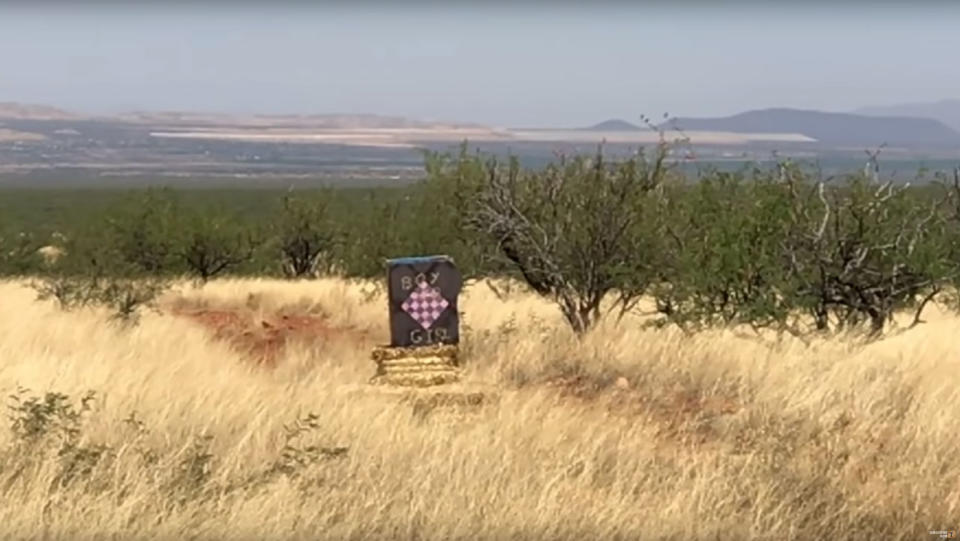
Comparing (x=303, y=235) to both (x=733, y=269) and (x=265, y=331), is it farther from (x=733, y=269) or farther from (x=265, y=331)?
(x=733, y=269)

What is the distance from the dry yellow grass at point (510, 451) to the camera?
5207 millimetres

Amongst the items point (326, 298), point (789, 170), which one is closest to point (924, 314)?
point (789, 170)

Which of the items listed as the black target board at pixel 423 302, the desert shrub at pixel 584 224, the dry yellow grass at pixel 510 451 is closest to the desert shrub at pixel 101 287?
the desert shrub at pixel 584 224

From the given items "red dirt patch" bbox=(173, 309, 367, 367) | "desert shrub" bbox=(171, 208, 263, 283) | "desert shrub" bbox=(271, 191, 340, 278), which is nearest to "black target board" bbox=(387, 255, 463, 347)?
"red dirt patch" bbox=(173, 309, 367, 367)

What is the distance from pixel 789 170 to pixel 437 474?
8969mm

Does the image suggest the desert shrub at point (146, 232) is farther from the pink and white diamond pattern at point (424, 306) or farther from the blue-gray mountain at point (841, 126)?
the blue-gray mountain at point (841, 126)

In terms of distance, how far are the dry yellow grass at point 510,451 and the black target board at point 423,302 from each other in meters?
0.48

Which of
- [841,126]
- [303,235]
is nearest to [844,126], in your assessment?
[841,126]

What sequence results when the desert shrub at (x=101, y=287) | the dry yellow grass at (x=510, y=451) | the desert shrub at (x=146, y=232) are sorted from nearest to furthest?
the dry yellow grass at (x=510, y=451)
the desert shrub at (x=101, y=287)
the desert shrub at (x=146, y=232)

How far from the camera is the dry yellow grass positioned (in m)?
5.21

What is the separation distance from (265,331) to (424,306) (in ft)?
18.4

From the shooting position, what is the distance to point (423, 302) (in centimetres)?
959

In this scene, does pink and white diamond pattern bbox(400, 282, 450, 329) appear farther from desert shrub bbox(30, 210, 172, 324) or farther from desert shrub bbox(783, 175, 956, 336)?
desert shrub bbox(30, 210, 172, 324)

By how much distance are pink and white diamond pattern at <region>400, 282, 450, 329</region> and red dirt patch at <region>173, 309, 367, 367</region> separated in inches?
71.5
